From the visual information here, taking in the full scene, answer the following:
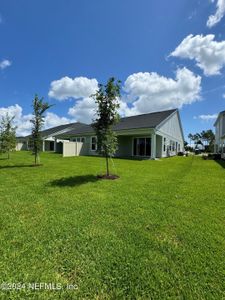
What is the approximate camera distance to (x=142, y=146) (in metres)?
20.8

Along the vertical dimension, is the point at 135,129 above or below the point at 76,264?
above

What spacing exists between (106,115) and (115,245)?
6152mm

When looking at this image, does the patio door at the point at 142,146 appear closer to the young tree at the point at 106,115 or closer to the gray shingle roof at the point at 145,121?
the gray shingle roof at the point at 145,121

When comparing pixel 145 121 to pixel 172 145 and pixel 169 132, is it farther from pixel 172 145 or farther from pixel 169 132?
pixel 172 145

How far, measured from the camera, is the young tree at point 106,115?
8.00 meters

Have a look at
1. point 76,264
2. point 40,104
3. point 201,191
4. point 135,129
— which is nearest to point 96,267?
point 76,264

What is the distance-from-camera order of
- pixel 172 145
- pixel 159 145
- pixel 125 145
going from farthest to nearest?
pixel 172 145 < pixel 125 145 < pixel 159 145

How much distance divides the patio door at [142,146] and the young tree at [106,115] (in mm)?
12603

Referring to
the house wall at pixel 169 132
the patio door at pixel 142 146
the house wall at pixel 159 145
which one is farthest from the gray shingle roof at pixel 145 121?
the house wall at pixel 159 145

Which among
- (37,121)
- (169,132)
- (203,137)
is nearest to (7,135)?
(37,121)

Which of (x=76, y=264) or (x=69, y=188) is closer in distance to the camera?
(x=76, y=264)

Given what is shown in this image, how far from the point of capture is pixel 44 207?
4695 mm

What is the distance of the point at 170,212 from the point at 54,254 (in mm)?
2929

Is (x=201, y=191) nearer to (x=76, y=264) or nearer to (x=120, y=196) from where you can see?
(x=120, y=196)
